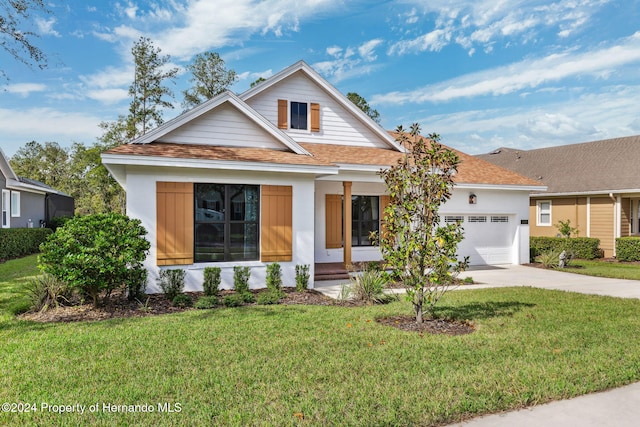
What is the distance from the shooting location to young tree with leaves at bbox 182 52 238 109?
109 ft

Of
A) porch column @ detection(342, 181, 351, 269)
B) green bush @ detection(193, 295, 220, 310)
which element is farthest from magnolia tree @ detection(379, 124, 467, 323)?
porch column @ detection(342, 181, 351, 269)

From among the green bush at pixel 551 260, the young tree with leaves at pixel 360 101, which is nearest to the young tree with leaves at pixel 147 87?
the young tree with leaves at pixel 360 101

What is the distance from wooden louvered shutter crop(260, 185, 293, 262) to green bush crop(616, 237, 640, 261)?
1442 cm

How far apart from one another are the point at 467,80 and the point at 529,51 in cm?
317

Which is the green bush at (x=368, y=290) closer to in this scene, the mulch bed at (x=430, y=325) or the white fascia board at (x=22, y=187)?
the mulch bed at (x=430, y=325)

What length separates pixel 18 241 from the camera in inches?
663

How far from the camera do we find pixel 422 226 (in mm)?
6348

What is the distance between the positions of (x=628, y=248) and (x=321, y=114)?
1328 cm

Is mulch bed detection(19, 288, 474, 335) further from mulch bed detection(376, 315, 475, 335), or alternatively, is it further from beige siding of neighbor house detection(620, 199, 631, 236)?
beige siding of neighbor house detection(620, 199, 631, 236)

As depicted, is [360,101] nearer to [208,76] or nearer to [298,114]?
[208,76]

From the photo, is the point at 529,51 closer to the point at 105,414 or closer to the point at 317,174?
the point at 317,174

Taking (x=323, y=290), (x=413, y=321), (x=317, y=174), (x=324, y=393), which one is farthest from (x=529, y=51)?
(x=324, y=393)

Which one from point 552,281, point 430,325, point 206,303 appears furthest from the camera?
point 552,281

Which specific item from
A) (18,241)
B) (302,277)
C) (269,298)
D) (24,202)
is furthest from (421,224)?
(24,202)
